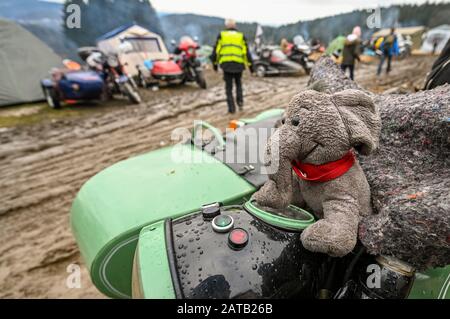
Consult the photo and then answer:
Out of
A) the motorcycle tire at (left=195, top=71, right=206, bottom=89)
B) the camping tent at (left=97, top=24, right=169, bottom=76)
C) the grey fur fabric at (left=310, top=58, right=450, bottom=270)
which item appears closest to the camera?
the grey fur fabric at (left=310, top=58, right=450, bottom=270)

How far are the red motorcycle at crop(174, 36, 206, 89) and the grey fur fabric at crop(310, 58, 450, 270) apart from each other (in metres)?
7.40

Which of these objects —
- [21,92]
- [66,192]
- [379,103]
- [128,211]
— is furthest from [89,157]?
[21,92]

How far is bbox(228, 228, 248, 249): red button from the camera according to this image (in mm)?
777

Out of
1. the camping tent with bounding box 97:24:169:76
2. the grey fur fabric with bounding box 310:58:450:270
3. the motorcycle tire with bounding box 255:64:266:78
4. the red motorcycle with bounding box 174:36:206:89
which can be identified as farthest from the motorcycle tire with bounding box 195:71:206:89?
the grey fur fabric with bounding box 310:58:450:270

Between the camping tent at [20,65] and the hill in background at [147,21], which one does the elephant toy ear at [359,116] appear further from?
the camping tent at [20,65]

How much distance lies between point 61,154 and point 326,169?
3.98 m

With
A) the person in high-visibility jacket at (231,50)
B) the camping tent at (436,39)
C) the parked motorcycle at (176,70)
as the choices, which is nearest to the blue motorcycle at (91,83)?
the parked motorcycle at (176,70)

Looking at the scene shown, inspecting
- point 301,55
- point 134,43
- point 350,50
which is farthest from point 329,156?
Result: point 301,55

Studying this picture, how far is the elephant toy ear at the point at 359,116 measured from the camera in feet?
2.53

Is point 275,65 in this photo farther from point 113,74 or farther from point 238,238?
point 238,238

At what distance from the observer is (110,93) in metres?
6.91

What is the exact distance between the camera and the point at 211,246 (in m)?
0.79

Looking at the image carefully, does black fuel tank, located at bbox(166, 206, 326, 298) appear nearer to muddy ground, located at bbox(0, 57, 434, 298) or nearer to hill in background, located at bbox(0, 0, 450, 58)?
muddy ground, located at bbox(0, 57, 434, 298)

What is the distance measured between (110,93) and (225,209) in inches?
269
